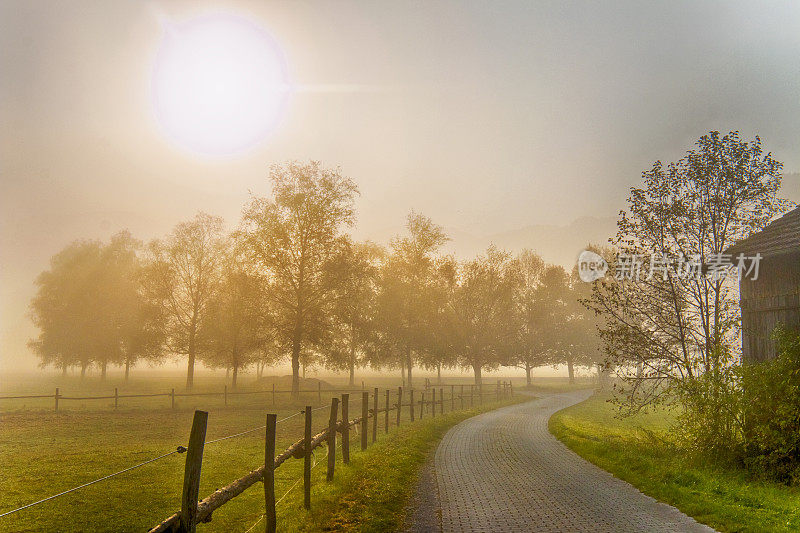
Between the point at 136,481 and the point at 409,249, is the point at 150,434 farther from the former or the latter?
the point at 409,249

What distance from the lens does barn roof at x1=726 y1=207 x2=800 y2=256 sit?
610 inches

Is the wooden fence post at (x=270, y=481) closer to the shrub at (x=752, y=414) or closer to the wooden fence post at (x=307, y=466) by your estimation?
the wooden fence post at (x=307, y=466)

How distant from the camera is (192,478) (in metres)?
6.18

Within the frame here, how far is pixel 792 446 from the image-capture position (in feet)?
39.4

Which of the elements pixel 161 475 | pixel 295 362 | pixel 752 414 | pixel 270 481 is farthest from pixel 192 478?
pixel 295 362

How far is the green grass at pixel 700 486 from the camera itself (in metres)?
9.19

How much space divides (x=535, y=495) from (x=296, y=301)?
33498 mm

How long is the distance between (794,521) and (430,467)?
8.11 meters

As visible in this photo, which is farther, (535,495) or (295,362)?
(295,362)

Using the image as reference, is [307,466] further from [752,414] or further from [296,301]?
[296,301]

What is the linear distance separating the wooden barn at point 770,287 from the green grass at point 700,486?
4.11 meters

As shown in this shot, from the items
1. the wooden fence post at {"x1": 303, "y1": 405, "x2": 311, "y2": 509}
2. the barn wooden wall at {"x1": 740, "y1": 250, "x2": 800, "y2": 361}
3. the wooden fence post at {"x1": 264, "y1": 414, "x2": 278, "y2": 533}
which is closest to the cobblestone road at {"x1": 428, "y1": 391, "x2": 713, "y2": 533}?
the wooden fence post at {"x1": 264, "y1": 414, "x2": 278, "y2": 533}

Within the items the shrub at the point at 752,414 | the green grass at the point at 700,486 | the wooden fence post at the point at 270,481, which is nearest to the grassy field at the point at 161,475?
the wooden fence post at the point at 270,481

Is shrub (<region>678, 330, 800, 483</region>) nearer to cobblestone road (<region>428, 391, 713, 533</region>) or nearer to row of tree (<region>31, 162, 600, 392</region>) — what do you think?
cobblestone road (<region>428, 391, 713, 533</region>)
